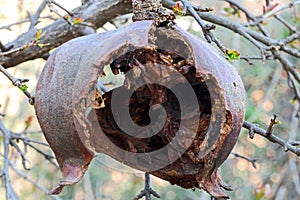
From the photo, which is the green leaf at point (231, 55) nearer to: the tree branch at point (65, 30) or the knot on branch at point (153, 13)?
the knot on branch at point (153, 13)

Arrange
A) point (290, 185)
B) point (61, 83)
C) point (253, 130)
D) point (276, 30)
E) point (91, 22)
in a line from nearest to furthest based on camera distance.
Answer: point (61, 83), point (253, 130), point (91, 22), point (290, 185), point (276, 30)

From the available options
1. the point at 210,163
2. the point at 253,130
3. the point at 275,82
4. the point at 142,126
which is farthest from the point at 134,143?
the point at 275,82

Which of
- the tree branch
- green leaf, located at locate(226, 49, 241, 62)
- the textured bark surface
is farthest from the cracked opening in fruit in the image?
the tree branch

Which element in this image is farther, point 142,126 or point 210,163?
point 142,126

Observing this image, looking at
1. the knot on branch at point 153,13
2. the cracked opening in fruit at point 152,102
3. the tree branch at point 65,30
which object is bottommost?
the tree branch at point 65,30

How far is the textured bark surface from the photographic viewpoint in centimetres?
75

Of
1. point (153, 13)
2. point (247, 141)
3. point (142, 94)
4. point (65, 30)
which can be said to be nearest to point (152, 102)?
point (142, 94)

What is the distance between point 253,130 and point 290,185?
3.01m

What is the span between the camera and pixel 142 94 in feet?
3.01

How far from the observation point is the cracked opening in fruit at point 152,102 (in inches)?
32.6

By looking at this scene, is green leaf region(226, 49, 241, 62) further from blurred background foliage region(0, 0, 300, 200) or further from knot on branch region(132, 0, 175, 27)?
blurred background foliage region(0, 0, 300, 200)

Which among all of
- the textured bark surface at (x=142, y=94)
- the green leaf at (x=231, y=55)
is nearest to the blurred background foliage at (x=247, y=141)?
the green leaf at (x=231, y=55)

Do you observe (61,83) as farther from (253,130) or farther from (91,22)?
(91,22)

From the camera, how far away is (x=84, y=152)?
0.80 meters
